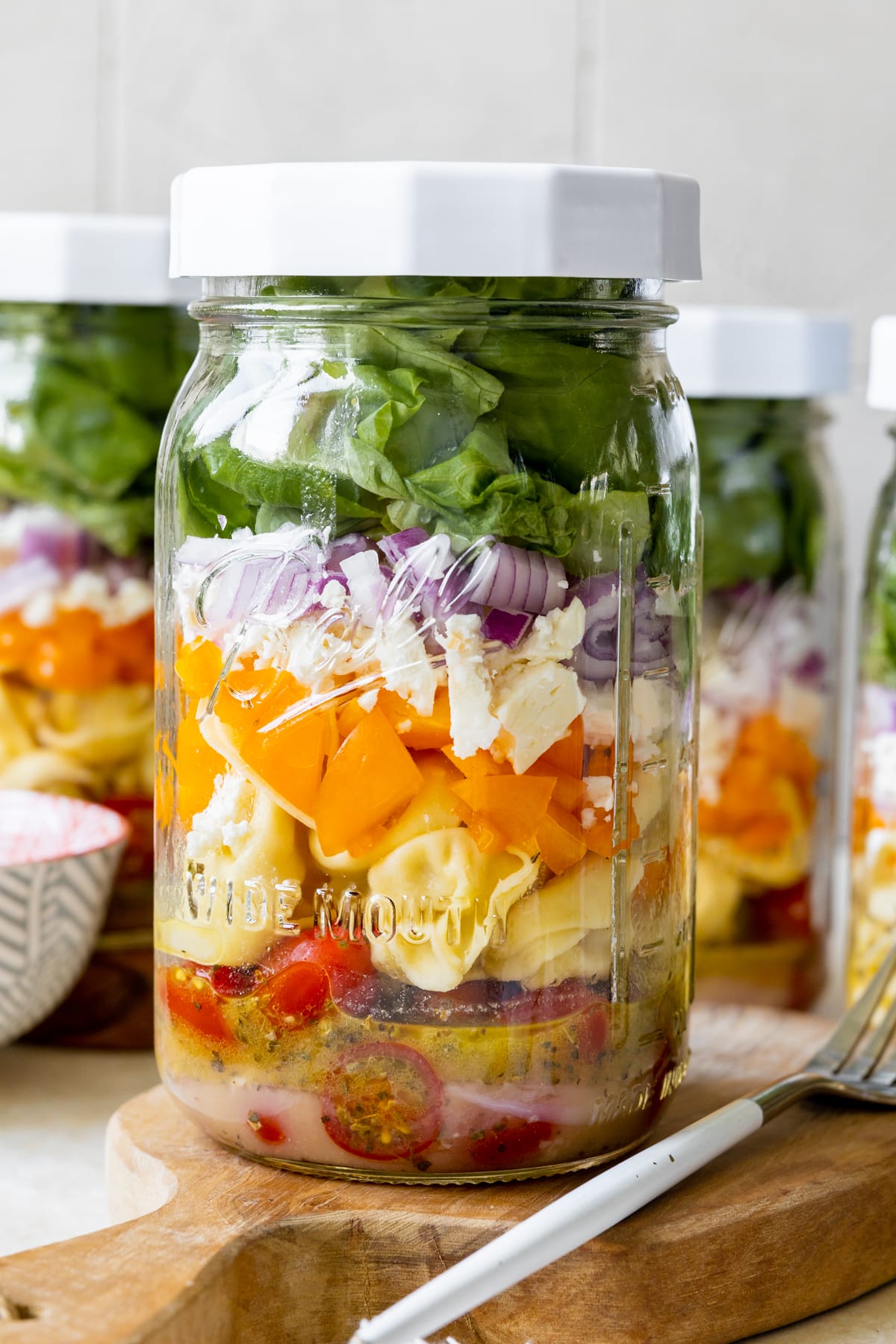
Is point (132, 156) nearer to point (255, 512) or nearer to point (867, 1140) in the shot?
point (255, 512)

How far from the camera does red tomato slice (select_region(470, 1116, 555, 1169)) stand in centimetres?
65

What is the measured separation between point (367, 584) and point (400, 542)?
2 cm

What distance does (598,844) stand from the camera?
0.66 m

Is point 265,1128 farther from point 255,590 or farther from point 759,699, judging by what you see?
point 759,699

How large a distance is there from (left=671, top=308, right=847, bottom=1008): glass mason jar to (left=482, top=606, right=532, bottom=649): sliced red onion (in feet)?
1.22

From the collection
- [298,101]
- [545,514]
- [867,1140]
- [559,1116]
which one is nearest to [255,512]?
[545,514]

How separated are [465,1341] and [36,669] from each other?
18.1 inches

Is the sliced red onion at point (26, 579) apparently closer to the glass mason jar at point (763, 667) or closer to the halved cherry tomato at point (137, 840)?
the halved cherry tomato at point (137, 840)

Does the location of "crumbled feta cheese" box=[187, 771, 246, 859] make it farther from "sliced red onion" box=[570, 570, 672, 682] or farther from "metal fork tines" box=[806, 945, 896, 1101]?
"metal fork tines" box=[806, 945, 896, 1101]

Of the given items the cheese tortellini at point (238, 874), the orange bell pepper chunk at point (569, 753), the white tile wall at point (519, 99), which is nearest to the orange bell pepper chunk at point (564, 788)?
the orange bell pepper chunk at point (569, 753)

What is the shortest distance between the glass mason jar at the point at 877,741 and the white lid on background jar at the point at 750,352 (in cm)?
6

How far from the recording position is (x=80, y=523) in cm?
91

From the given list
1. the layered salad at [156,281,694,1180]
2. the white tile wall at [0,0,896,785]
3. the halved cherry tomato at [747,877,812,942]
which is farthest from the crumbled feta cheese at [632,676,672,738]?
the white tile wall at [0,0,896,785]

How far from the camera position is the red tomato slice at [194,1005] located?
0.68m
